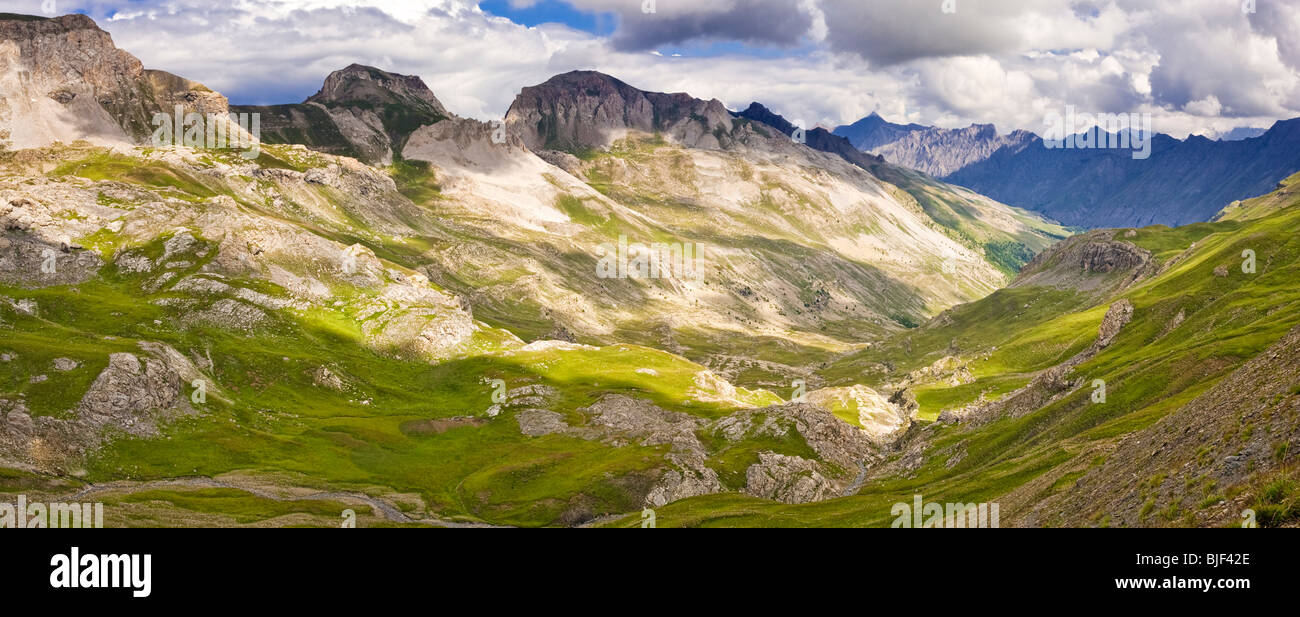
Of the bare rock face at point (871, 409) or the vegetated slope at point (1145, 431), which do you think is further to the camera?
the bare rock face at point (871, 409)

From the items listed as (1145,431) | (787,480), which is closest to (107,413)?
(787,480)

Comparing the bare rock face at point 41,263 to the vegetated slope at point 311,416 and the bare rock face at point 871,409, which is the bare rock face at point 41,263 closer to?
the vegetated slope at point 311,416

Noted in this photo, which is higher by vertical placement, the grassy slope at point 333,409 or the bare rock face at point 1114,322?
the bare rock face at point 1114,322

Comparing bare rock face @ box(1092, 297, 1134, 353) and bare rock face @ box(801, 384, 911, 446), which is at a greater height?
bare rock face @ box(1092, 297, 1134, 353)

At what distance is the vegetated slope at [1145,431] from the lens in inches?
1352

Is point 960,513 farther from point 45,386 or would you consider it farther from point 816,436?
point 45,386

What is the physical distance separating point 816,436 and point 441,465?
66851 mm

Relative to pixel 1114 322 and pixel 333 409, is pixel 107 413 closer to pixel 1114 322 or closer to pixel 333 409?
pixel 333 409

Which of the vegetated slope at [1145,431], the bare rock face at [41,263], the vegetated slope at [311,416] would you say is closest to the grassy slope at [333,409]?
the vegetated slope at [311,416]

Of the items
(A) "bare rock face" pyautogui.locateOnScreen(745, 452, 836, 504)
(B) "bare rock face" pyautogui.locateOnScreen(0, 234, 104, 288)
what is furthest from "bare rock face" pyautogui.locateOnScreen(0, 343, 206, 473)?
(A) "bare rock face" pyautogui.locateOnScreen(745, 452, 836, 504)

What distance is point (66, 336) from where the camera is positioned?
142750 mm

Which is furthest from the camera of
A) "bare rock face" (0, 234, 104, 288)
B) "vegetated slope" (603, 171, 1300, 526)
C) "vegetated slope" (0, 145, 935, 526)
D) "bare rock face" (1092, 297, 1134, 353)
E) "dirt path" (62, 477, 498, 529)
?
"bare rock face" (0, 234, 104, 288)

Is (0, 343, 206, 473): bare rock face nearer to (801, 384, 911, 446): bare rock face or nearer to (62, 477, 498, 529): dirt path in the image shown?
(62, 477, 498, 529): dirt path

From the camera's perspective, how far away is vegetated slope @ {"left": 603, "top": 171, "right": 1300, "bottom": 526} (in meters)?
34.3
